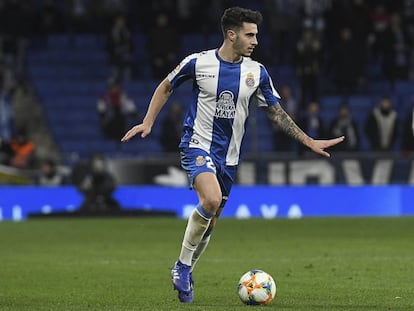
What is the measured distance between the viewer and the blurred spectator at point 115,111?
2469 centimetres

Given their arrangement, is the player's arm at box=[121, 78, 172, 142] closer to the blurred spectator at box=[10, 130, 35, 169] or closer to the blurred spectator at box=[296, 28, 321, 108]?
the blurred spectator at box=[10, 130, 35, 169]

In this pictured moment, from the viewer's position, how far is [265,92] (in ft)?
31.7

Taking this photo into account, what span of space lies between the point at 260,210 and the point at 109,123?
13.3 ft

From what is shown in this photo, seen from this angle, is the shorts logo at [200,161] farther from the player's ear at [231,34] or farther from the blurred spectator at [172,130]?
the blurred spectator at [172,130]

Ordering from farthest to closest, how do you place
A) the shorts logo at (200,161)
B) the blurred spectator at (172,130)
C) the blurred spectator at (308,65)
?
the blurred spectator at (308,65)
the blurred spectator at (172,130)
the shorts logo at (200,161)

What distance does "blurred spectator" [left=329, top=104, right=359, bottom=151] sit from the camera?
22781 millimetres

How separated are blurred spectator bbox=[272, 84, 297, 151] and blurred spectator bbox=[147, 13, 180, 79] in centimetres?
304

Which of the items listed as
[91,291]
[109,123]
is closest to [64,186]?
[109,123]

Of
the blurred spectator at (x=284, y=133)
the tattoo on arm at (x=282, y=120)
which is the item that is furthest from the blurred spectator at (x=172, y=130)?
the tattoo on arm at (x=282, y=120)

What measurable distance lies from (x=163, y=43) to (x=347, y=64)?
413cm

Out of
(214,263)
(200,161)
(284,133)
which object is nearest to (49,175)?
(284,133)

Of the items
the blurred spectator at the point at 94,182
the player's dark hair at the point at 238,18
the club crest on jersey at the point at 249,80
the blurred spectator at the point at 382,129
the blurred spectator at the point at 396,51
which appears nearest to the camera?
the player's dark hair at the point at 238,18

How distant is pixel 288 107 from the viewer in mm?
24344

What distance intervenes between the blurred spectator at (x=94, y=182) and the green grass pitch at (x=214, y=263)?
1031mm
